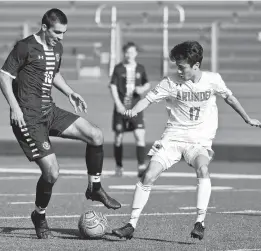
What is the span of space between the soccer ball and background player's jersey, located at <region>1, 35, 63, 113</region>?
108 cm

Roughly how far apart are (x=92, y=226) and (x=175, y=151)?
1.03m

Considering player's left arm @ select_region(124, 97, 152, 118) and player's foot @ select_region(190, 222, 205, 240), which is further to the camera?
player's left arm @ select_region(124, 97, 152, 118)

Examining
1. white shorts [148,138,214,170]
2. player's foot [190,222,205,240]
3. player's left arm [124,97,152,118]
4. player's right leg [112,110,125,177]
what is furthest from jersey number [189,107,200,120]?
player's right leg [112,110,125,177]

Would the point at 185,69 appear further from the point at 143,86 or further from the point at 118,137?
the point at 118,137

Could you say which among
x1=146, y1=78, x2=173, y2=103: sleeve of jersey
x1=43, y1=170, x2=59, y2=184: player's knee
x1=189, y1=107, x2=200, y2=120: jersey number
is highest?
x1=146, y1=78, x2=173, y2=103: sleeve of jersey

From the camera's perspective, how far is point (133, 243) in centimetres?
833

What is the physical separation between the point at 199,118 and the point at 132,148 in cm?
1000

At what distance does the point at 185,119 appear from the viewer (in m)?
8.88

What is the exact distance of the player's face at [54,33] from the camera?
8688 millimetres

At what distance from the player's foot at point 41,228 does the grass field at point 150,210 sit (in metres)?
0.12

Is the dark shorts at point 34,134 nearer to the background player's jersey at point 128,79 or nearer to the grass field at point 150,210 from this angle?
the grass field at point 150,210

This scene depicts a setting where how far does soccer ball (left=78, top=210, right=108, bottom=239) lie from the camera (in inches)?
338

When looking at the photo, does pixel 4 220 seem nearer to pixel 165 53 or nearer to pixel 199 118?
pixel 199 118

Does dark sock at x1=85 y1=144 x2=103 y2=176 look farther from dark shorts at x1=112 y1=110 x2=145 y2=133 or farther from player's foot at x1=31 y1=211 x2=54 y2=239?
dark shorts at x1=112 y1=110 x2=145 y2=133
